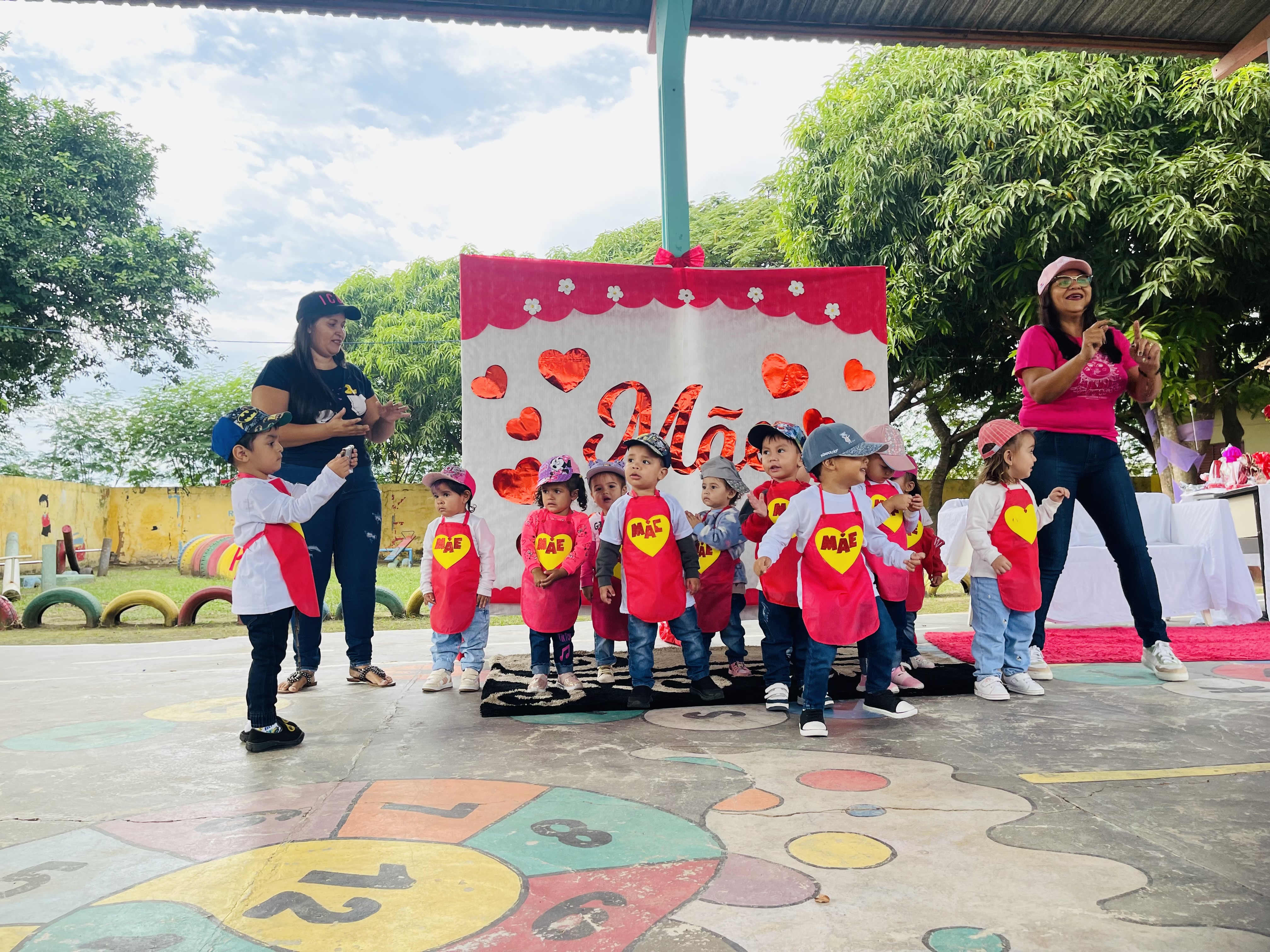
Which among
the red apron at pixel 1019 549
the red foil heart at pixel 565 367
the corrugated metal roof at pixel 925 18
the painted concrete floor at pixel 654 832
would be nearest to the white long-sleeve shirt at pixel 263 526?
the painted concrete floor at pixel 654 832

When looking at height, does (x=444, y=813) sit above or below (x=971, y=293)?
below

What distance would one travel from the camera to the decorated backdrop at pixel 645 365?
16.6 ft

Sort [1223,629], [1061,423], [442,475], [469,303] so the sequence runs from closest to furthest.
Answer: [1061,423], [442,475], [469,303], [1223,629]

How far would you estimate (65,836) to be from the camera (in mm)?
2162

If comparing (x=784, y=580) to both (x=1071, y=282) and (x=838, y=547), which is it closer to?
(x=838, y=547)

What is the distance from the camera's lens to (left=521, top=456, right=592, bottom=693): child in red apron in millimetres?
4227

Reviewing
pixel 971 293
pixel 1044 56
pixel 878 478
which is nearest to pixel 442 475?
pixel 878 478

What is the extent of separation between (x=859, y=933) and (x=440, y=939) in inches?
28.5

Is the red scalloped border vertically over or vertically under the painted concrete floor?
over

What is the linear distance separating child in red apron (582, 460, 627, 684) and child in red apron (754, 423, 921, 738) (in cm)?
95

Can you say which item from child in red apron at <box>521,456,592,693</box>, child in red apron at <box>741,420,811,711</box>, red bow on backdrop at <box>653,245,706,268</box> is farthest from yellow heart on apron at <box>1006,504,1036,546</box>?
red bow on backdrop at <box>653,245,706,268</box>

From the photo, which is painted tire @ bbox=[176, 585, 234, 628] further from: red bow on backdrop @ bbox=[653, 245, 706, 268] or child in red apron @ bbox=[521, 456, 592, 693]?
red bow on backdrop @ bbox=[653, 245, 706, 268]

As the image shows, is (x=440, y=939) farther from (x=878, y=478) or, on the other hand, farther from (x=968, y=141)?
(x=968, y=141)

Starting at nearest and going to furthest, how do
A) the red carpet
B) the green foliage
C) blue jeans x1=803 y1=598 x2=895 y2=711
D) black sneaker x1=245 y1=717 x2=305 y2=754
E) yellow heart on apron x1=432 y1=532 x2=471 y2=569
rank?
black sneaker x1=245 y1=717 x2=305 y2=754
blue jeans x1=803 y1=598 x2=895 y2=711
yellow heart on apron x1=432 y1=532 x2=471 y2=569
the red carpet
the green foliage
